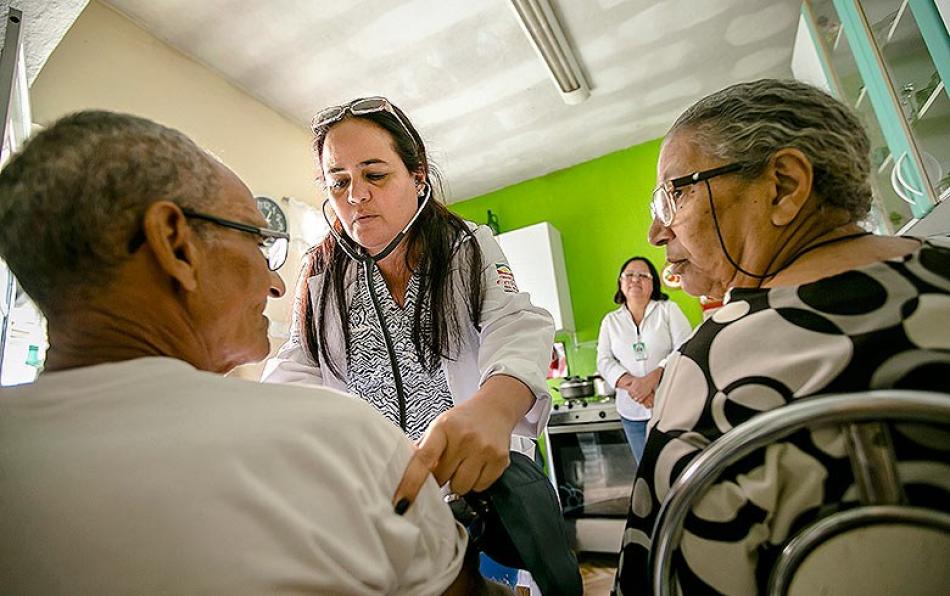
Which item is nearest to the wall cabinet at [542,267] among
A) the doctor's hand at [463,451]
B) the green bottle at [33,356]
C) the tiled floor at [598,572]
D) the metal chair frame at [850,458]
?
the tiled floor at [598,572]

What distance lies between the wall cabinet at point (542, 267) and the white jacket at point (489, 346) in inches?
103

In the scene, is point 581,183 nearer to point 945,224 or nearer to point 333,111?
point 945,224

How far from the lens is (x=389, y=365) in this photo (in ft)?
3.26

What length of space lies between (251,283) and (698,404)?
55 cm

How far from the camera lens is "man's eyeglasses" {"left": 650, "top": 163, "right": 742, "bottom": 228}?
0.76 meters

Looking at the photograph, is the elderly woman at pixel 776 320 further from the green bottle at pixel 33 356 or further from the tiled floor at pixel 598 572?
the tiled floor at pixel 598 572

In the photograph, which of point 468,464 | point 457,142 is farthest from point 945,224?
point 457,142

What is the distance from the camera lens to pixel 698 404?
0.55 metres

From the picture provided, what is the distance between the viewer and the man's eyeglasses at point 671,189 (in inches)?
30.0

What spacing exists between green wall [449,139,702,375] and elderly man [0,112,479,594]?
124 inches

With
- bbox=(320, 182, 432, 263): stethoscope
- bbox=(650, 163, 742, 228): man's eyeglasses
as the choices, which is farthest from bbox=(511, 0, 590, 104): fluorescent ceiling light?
bbox=(650, 163, 742, 228): man's eyeglasses

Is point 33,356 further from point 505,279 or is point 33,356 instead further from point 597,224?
point 597,224

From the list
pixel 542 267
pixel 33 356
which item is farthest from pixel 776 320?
pixel 542 267

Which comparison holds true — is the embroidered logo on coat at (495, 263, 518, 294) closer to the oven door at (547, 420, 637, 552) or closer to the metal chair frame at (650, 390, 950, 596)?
the metal chair frame at (650, 390, 950, 596)
